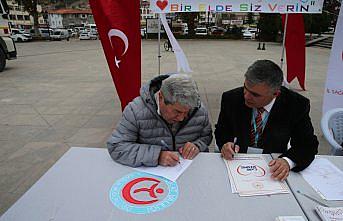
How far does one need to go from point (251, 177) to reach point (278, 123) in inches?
23.2

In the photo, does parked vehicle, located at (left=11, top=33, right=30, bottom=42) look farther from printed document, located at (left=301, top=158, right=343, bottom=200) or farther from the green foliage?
printed document, located at (left=301, top=158, right=343, bottom=200)

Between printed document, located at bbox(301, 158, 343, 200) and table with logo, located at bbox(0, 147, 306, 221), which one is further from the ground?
table with logo, located at bbox(0, 147, 306, 221)

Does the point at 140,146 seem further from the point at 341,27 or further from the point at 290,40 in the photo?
the point at 290,40

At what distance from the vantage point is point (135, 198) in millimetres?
1271

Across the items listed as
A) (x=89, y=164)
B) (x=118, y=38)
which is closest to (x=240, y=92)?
(x=89, y=164)

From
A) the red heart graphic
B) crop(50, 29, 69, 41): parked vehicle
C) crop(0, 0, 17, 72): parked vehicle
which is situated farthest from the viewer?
crop(50, 29, 69, 41): parked vehicle

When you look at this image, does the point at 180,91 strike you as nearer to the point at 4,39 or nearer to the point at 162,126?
the point at 162,126

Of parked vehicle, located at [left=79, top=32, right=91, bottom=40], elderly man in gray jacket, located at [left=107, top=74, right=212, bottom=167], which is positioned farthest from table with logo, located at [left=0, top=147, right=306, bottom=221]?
parked vehicle, located at [left=79, top=32, right=91, bottom=40]

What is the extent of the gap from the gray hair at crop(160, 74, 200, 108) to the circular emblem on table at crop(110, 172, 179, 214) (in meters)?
0.44

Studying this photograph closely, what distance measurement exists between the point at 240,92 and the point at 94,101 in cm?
437

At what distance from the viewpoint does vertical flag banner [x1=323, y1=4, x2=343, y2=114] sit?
3.58 meters

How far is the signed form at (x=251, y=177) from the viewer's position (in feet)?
4.33

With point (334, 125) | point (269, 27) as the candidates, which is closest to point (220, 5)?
point (334, 125)

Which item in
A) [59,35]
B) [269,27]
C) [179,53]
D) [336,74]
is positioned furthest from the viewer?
[59,35]
